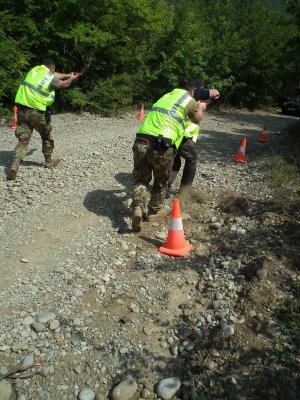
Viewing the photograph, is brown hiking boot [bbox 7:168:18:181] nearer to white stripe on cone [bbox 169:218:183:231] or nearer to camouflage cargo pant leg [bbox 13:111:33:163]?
camouflage cargo pant leg [bbox 13:111:33:163]

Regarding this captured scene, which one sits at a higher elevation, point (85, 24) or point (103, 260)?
point (85, 24)

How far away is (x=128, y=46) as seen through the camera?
50.8ft

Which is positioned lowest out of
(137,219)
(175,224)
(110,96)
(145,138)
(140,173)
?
(137,219)

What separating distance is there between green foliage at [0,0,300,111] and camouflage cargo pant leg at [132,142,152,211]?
9231mm

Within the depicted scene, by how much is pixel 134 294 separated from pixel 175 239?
103 cm

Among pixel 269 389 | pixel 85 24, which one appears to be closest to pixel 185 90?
pixel 269 389

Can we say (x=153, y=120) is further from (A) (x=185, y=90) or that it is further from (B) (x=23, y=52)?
(B) (x=23, y=52)

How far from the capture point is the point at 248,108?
23.0 m

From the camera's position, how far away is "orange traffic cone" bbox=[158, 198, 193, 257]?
15.8 ft

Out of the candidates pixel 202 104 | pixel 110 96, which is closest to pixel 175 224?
pixel 202 104

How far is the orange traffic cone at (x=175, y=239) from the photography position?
15.8ft

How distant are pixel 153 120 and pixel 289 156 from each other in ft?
16.0

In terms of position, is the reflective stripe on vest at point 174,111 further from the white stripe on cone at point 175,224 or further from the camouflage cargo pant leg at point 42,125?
the camouflage cargo pant leg at point 42,125

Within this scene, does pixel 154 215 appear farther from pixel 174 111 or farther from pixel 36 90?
pixel 36 90
